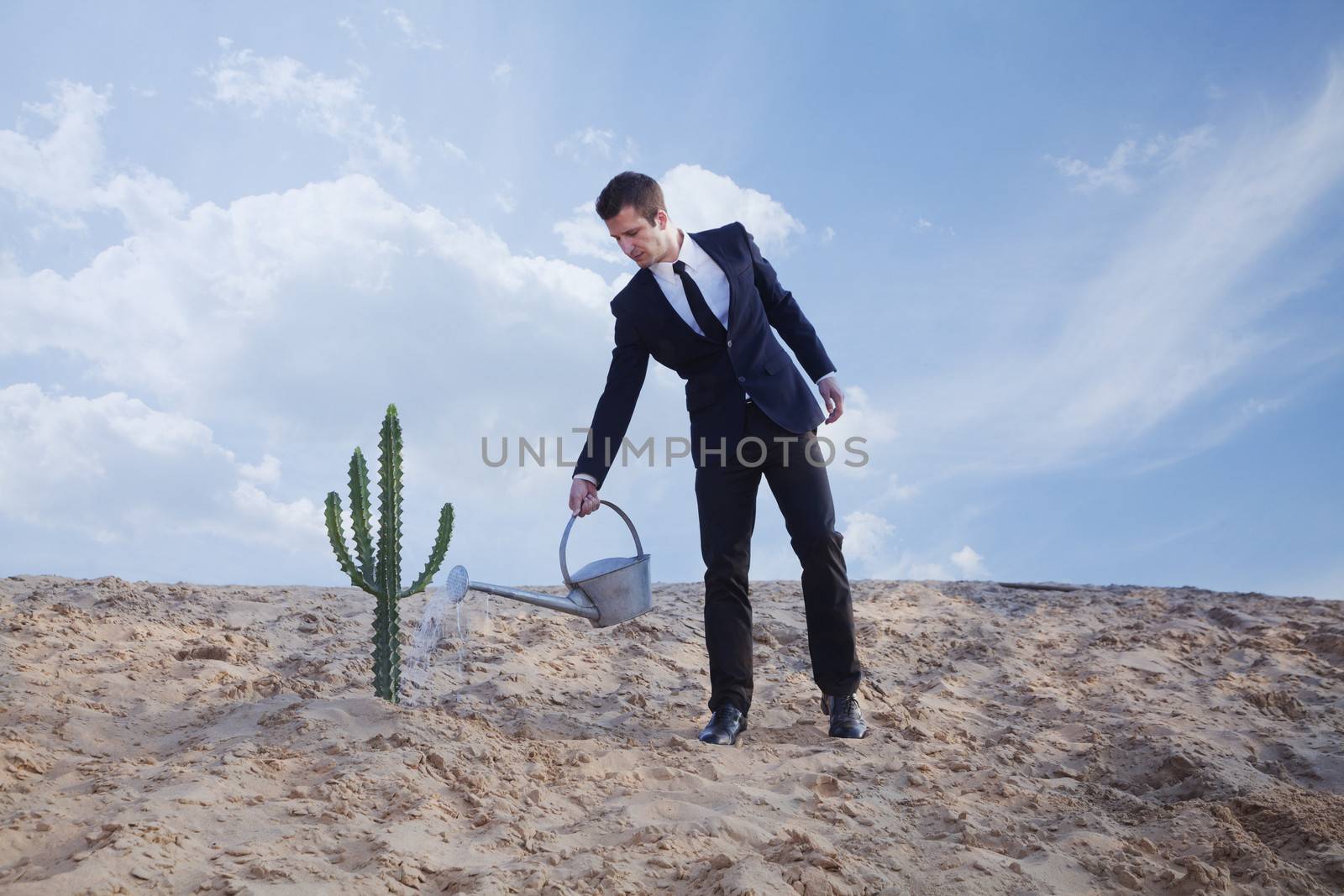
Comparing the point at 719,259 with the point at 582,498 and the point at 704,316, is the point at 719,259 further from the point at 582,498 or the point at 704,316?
the point at 582,498

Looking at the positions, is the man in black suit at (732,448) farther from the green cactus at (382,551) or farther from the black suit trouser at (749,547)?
the green cactus at (382,551)

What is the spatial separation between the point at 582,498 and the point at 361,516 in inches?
34.4

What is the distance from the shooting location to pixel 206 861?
2.52m

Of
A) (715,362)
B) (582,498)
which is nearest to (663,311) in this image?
(715,362)

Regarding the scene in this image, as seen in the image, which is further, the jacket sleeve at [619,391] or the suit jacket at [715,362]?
the jacket sleeve at [619,391]

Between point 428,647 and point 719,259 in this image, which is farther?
point 428,647

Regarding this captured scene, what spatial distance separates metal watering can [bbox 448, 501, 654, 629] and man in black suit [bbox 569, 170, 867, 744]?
0.78 ft

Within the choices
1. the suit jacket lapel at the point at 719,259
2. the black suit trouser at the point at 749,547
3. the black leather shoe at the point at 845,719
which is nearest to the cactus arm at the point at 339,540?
the black suit trouser at the point at 749,547

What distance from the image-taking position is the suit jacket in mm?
3770

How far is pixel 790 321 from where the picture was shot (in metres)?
4.11

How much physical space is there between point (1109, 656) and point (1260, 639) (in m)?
1.11

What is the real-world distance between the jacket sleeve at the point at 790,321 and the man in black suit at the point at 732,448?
125 mm

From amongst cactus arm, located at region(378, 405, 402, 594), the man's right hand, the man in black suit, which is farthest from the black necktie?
cactus arm, located at region(378, 405, 402, 594)

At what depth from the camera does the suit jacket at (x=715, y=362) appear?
3770 mm
